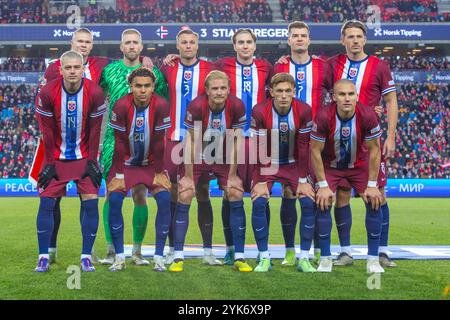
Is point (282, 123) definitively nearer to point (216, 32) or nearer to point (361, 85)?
point (361, 85)

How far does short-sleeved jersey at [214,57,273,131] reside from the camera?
6.86 metres

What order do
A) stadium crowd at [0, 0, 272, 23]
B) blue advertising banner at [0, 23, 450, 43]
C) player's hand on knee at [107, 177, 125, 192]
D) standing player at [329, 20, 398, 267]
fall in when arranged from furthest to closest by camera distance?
1. stadium crowd at [0, 0, 272, 23]
2. blue advertising banner at [0, 23, 450, 43]
3. standing player at [329, 20, 398, 267]
4. player's hand on knee at [107, 177, 125, 192]

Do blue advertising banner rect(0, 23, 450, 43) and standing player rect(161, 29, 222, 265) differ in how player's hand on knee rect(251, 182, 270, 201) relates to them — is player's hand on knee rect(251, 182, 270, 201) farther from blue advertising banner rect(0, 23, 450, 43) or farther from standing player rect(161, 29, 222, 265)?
blue advertising banner rect(0, 23, 450, 43)

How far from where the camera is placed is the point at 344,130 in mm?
6234

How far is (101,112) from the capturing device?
20.6 ft

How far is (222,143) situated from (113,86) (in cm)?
128

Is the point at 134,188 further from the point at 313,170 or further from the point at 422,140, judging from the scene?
the point at 422,140

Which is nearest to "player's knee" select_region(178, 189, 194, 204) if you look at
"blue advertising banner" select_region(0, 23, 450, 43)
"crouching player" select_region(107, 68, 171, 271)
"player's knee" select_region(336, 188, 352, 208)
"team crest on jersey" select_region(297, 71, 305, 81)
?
"crouching player" select_region(107, 68, 171, 271)

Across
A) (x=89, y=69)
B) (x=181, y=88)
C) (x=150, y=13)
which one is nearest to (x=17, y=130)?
(x=150, y=13)

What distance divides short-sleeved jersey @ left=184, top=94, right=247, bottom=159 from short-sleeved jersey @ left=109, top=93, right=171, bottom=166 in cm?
24

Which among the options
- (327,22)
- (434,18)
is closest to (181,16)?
(327,22)

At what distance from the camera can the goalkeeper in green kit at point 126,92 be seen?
22.1 ft

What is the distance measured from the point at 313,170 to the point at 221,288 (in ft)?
5.76

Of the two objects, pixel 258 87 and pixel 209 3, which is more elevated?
pixel 209 3
